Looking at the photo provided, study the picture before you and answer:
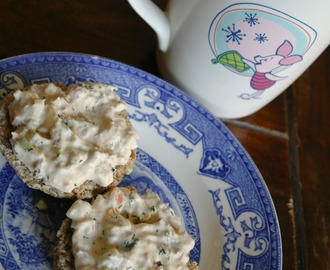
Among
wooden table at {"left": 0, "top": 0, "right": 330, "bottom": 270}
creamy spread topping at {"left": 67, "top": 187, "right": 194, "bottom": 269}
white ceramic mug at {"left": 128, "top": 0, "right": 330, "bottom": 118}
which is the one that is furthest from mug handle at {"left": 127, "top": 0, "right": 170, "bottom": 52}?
creamy spread topping at {"left": 67, "top": 187, "right": 194, "bottom": 269}

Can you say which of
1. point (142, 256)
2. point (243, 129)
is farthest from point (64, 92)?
point (243, 129)

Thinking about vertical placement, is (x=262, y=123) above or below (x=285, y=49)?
below

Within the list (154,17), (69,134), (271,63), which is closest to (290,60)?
(271,63)

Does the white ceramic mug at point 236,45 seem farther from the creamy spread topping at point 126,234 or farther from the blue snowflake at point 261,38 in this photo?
the creamy spread topping at point 126,234

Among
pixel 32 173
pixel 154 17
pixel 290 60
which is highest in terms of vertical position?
pixel 290 60

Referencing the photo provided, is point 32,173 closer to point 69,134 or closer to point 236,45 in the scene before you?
point 69,134

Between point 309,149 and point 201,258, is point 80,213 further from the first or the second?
point 309,149

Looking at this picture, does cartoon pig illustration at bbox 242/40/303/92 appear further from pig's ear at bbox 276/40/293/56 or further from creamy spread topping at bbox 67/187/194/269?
creamy spread topping at bbox 67/187/194/269
